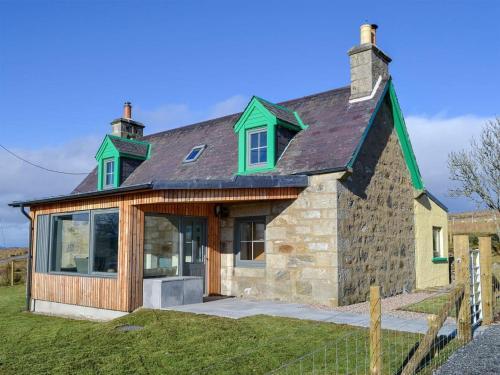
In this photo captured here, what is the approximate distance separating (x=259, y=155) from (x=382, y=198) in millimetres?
3720

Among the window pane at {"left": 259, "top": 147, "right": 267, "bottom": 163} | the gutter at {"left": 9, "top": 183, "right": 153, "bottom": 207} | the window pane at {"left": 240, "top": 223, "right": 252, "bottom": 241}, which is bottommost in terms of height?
the window pane at {"left": 240, "top": 223, "right": 252, "bottom": 241}

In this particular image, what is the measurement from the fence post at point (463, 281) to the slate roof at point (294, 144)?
150 inches

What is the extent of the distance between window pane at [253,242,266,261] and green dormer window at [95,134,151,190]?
710 cm

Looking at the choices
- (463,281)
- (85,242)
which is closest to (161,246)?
(85,242)

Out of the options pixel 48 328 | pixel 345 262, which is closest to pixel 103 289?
pixel 48 328

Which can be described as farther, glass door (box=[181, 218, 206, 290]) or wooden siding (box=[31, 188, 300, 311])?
glass door (box=[181, 218, 206, 290])

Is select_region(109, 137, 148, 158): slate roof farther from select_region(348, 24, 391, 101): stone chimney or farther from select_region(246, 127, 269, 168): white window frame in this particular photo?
select_region(348, 24, 391, 101): stone chimney

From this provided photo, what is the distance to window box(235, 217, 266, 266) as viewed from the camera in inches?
499

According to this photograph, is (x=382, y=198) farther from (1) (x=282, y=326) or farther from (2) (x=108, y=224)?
(2) (x=108, y=224)

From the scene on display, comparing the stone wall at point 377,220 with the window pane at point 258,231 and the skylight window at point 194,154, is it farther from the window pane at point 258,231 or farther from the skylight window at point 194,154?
the skylight window at point 194,154

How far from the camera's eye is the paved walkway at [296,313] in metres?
8.22

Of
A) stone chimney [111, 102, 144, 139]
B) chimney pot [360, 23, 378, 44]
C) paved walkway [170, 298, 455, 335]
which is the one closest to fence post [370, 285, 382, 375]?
paved walkway [170, 298, 455, 335]

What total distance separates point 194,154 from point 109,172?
448 centimetres

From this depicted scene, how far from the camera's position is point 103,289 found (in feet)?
37.6
